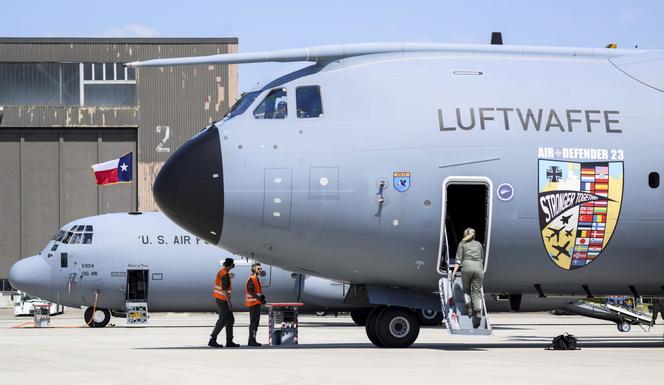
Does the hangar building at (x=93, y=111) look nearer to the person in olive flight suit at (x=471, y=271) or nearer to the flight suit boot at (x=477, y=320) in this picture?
the person in olive flight suit at (x=471, y=271)

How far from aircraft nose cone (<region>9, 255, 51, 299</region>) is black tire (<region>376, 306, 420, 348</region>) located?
18.1m

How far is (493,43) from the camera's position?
75.8ft

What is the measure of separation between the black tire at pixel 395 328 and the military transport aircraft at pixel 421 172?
0.08 feet

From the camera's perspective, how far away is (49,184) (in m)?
74.2

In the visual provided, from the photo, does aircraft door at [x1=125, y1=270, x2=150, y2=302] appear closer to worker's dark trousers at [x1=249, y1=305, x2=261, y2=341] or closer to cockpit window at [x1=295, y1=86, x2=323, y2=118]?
worker's dark trousers at [x1=249, y1=305, x2=261, y2=341]

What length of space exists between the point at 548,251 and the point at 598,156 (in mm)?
1907

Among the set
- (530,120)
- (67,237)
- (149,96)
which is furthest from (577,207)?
(149,96)

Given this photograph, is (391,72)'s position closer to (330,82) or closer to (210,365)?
(330,82)

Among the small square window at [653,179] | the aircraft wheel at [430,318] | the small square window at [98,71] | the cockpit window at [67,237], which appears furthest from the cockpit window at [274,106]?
the small square window at [98,71]

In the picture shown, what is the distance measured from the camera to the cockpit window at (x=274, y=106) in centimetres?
→ 2084

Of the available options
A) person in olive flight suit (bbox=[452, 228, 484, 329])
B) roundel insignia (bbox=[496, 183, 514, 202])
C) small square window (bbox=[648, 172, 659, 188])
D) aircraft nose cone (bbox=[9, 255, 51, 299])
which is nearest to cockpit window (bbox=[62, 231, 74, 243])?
aircraft nose cone (bbox=[9, 255, 51, 299])

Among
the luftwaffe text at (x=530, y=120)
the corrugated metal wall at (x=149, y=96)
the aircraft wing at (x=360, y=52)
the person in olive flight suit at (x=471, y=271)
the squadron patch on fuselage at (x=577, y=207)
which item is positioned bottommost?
the person in olive flight suit at (x=471, y=271)

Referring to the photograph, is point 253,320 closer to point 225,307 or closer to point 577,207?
point 225,307

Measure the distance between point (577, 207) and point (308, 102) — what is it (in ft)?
16.8
